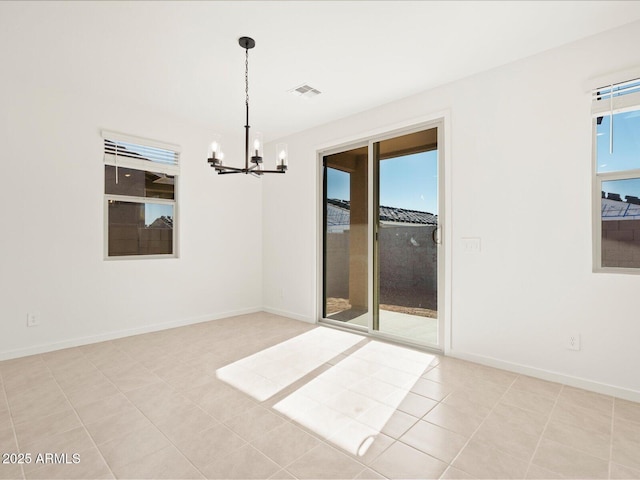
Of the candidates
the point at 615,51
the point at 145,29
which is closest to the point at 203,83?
the point at 145,29

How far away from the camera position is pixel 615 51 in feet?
8.14

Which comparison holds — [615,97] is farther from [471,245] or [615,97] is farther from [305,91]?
[305,91]

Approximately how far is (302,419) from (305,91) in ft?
10.0

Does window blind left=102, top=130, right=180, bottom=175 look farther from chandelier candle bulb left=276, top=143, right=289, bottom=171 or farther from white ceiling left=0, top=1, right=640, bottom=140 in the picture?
chandelier candle bulb left=276, top=143, right=289, bottom=171

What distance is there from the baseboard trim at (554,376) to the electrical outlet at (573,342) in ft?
0.75

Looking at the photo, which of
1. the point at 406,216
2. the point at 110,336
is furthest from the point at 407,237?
the point at 110,336

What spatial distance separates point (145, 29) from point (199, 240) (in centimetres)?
272

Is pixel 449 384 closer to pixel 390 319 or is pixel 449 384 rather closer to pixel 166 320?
pixel 390 319

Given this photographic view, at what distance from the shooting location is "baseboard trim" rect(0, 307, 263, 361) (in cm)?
329

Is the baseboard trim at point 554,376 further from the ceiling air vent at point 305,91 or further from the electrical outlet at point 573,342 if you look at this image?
the ceiling air vent at point 305,91

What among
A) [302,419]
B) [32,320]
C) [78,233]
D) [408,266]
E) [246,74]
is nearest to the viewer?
[302,419]

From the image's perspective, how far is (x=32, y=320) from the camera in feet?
11.0

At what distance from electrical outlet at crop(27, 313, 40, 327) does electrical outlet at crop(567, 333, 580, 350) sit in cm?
489

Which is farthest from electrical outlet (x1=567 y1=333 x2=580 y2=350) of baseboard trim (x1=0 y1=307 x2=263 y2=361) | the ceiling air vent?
baseboard trim (x1=0 y1=307 x2=263 y2=361)
